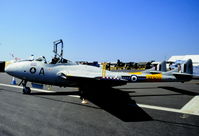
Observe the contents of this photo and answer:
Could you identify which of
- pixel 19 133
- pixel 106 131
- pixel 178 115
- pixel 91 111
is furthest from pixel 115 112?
pixel 19 133

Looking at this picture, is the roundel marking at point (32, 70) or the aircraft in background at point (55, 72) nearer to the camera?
the aircraft in background at point (55, 72)

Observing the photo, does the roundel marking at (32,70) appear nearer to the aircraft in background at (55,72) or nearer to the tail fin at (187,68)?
the aircraft in background at (55,72)

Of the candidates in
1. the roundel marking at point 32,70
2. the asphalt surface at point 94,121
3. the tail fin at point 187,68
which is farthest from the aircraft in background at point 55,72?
the tail fin at point 187,68

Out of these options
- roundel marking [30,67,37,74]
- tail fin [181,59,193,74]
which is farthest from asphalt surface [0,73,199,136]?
tail fin [181,59,193,74]

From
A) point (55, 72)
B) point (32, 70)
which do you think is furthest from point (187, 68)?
point (32, 70)

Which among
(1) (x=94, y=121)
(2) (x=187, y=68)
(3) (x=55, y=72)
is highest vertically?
(2) (x=187, y=68)

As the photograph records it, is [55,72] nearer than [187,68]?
Yes

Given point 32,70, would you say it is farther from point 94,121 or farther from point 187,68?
point 187,68

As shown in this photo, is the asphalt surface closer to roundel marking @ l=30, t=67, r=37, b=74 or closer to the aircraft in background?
the aircraft in background

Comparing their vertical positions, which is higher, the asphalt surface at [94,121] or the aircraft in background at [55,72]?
the aircraft in background at [55,72]

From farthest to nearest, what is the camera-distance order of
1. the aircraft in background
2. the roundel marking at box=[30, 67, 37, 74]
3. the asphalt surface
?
the roundel marking at box=[30, 67, 37, 74], the aircraft in background, the asphalt surface

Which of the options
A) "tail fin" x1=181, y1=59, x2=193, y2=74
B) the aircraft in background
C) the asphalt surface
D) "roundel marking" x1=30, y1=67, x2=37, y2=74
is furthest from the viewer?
"tail fin" x1=181, y1=59, x2=193, y2=74

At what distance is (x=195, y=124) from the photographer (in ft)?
19.2

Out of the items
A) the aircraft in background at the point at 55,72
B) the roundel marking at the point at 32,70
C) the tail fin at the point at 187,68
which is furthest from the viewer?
the tail fin at the point at 187,68
